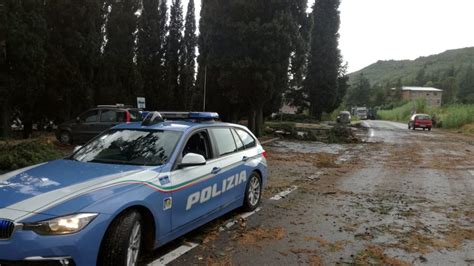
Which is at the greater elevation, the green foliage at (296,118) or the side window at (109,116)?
the side window at (109,116)

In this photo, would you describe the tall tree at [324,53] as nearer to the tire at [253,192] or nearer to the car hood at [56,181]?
the tire at [253,192]

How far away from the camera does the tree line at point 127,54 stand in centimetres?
1705

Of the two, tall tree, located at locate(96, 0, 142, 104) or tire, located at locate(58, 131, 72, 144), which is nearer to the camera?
tire, located at locate(58, 131, 72, 144)

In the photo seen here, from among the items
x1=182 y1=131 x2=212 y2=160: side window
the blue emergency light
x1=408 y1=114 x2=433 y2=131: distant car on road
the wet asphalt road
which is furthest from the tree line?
x1=408 y1=114 x2=433 y2=131: distant car on road

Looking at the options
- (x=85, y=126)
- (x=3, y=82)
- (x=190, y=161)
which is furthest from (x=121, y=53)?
(x=190, y=161)

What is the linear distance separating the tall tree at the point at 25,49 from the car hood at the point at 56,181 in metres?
13.2

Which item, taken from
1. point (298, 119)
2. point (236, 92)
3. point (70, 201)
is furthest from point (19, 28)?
point (298, 119)

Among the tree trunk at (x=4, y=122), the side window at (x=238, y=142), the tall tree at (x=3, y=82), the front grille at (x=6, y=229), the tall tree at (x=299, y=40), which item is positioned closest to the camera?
the front grille at (x=6, y=229)

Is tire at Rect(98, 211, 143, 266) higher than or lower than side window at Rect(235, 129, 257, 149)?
lower

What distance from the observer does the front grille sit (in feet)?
11.6

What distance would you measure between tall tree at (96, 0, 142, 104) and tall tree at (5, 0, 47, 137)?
6.77 metres

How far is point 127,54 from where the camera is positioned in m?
26.3

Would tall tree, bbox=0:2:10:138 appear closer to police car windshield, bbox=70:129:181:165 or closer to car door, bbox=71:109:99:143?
car door, bbox=71:109:99:143

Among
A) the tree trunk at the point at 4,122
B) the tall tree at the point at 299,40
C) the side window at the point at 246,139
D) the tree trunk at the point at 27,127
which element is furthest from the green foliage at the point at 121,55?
the side window at the point at 246,139
